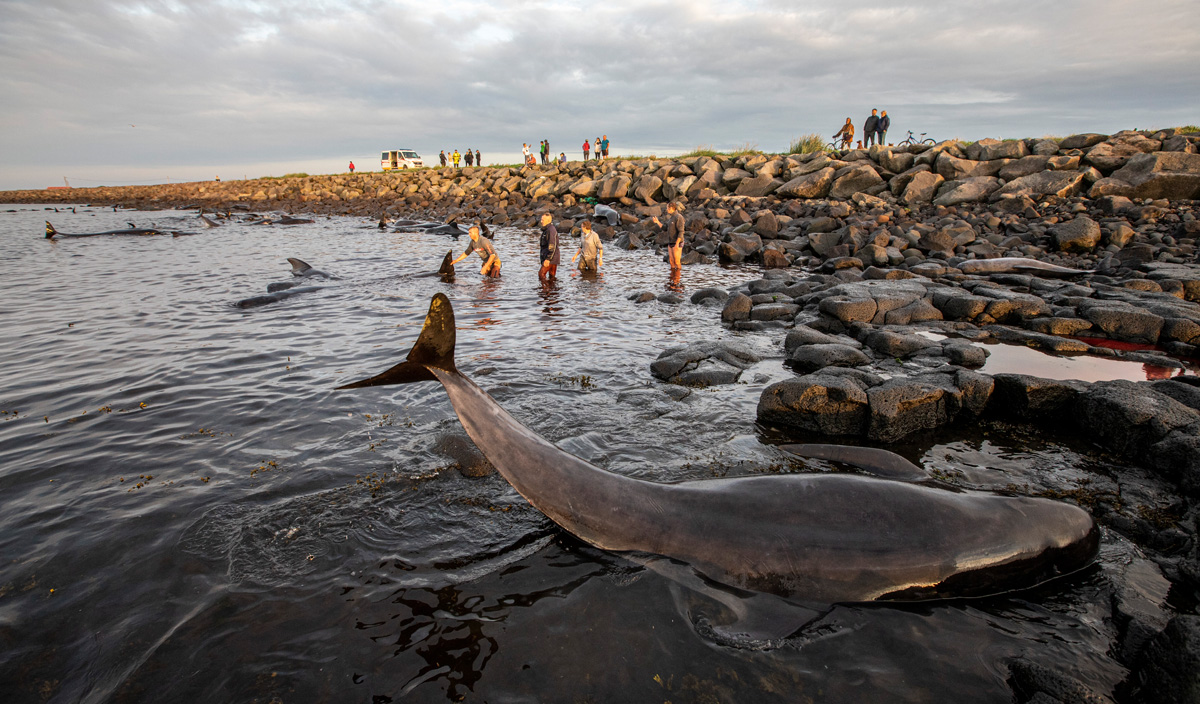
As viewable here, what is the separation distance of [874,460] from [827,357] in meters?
3.49

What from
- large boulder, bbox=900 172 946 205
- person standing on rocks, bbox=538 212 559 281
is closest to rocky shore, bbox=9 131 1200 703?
large boulder, bbox=900 172 946 205

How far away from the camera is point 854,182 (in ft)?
81.8

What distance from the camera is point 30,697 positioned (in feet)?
9.20

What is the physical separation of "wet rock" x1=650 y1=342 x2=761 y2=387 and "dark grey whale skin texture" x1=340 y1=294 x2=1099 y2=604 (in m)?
3.51

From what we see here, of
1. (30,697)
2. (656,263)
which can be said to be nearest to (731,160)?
(656,263)

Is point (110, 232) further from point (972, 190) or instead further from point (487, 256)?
point (972, 190)

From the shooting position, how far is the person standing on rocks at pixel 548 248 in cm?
1460

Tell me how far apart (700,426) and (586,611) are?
3005mm

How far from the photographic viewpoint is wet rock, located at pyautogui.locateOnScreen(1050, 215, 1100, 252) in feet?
51.5

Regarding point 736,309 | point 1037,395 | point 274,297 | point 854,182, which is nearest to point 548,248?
point 736,309

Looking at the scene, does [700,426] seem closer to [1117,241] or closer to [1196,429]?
[1196,429]

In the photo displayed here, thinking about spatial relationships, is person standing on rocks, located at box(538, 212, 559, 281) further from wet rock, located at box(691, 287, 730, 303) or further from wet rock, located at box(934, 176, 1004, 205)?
wet rock, located at box(934, 176, 1004, 205)

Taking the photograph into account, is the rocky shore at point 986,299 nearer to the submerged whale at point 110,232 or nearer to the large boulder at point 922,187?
the large boulder at point 922,187

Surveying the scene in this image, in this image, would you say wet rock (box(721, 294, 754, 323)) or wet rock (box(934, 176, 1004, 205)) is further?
wet rock (box(934, 176, 1004, 205))
